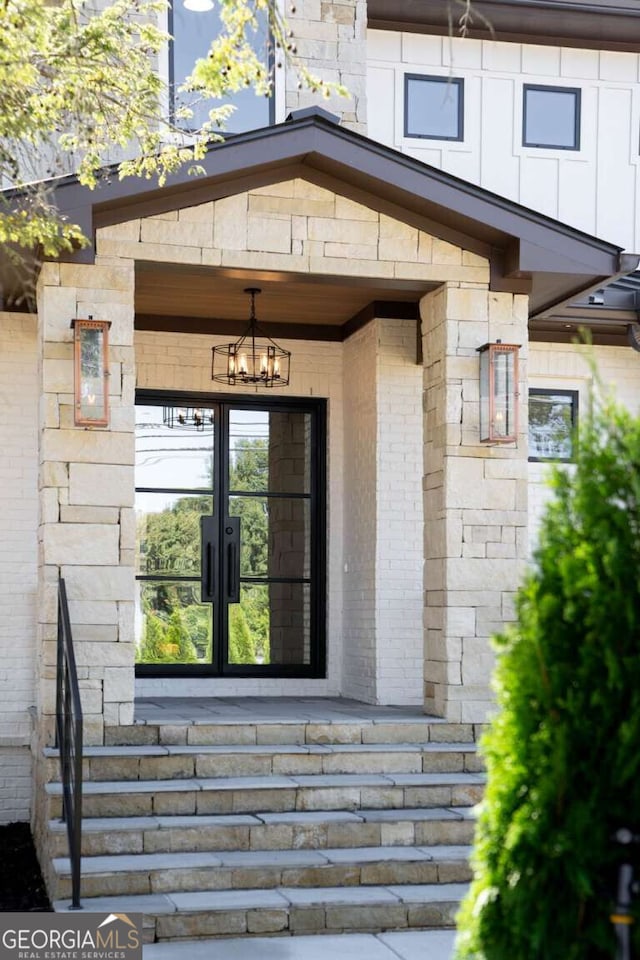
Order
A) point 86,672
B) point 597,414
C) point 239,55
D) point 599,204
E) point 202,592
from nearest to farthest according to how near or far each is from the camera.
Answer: point 597,414 < point 239,55 < point 86,672 < point 202,592 < point 599,204

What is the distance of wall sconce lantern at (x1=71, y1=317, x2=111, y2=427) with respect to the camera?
736 cm

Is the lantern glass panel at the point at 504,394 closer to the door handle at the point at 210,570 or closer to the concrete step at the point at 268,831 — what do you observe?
the concrete step at the point at 268,831

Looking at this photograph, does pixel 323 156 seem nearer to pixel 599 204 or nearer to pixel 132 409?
pixel 132 409

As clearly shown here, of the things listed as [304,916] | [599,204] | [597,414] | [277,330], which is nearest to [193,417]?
[277,330]

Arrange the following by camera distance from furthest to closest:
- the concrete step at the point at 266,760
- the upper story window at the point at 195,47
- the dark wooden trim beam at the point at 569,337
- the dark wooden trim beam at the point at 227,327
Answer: the dark wooden trim beam at the point at 569,337
the dark wooden trim beam at the point at 227,327
the upper story window at the point at 195,47
the concrete step at the point at 266,760

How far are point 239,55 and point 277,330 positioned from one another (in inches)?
177

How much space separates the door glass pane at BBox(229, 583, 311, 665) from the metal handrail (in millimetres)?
3080

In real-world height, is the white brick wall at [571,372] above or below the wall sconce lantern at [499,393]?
above

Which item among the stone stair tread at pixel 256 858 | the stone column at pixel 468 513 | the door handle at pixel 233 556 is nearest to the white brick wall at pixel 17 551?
the door handle at pixel 233 556

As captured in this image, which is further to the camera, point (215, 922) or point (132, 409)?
point (132, 409)

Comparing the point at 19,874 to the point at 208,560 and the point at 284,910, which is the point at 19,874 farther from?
the point at 208,560

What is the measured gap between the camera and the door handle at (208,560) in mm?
10273

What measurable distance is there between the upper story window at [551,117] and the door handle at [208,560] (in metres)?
4.53

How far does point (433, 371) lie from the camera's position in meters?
8.31
